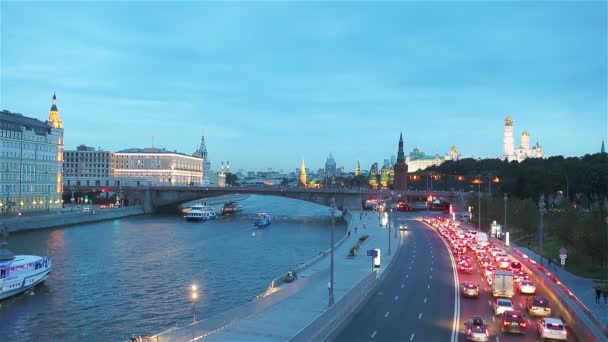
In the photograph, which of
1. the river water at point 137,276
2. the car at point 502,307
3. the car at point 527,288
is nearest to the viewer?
the car at point 502,307

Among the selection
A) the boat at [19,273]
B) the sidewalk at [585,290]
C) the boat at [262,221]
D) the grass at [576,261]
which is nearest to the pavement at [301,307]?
the sidewalk at [585,290]

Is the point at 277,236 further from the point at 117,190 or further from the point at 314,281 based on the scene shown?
the point at 117,190

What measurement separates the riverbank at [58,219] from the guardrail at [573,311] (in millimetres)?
64342

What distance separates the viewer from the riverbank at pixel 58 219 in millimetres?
76750

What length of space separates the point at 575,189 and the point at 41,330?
89503 millimetres

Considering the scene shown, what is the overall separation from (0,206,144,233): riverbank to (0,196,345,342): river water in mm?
2249

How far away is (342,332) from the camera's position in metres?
24.6

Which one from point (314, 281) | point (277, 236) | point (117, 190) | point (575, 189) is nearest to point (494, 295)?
point (314, 281)

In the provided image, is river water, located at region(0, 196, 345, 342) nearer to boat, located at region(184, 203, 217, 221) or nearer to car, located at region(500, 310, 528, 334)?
car, located at region(500, 310, 528, 334)

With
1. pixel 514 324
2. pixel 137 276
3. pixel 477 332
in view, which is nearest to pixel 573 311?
pixel 514 324

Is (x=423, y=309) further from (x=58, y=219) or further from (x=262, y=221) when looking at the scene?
(x=58, y=219)

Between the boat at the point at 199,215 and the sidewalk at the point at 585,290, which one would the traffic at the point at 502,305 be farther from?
the boat at the point at 199,215

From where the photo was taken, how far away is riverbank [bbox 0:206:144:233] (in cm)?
7675

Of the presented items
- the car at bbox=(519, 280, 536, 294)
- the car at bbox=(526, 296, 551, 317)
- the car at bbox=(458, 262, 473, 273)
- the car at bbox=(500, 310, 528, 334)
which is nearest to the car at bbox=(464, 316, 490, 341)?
the car at bbox=(500, 310, 528, 334)
